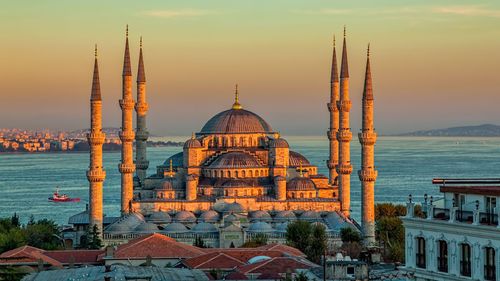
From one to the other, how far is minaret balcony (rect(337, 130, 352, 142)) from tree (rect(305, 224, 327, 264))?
995cm

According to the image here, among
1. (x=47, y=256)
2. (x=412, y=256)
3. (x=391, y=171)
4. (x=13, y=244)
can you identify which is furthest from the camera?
(x=391, y=171)

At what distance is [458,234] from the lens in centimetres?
2714

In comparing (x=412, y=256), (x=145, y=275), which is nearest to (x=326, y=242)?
(x=145, y=275)

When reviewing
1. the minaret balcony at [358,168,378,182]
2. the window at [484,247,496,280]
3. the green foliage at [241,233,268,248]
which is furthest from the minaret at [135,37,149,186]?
the window at [484,247,496,280]

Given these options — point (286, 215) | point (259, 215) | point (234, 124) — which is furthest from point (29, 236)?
point (234, 124)

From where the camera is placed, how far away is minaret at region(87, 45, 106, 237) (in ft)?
251

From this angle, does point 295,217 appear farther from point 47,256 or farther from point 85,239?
point 47,256

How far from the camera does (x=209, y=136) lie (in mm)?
90125

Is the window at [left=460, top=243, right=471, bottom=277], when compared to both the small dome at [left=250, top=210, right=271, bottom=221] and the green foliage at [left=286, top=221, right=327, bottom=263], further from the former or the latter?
the small dome at [left=250, top=210, right=271, bottom=221]

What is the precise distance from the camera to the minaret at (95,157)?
251 feet

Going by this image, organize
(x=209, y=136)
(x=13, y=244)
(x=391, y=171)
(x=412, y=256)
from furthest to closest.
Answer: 1. (x=391, y=171)
2. (x=209, y=136)
3. (x=13, y=244)
4. (x=412, y=256)

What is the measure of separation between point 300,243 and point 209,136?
20.7 meters

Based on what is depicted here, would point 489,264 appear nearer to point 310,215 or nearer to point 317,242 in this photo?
point 317,242

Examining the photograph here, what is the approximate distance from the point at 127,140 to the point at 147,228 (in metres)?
8.32
